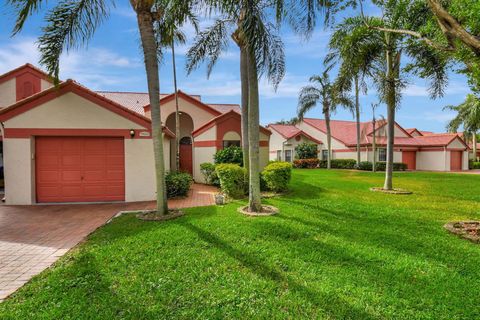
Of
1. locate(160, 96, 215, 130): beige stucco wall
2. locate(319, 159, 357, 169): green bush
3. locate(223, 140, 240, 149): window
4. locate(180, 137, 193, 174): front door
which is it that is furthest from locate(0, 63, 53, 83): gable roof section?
locate(319, 159, 357, 169): green bush

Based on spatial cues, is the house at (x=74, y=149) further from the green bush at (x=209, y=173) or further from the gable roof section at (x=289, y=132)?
the gable roof section at (x=289, y=132)

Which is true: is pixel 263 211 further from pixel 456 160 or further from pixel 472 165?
pixel 472 165

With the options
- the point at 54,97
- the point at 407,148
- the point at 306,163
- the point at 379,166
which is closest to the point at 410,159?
the point at 407,148

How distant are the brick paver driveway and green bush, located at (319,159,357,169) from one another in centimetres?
2406

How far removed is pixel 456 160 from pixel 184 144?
1332 inches

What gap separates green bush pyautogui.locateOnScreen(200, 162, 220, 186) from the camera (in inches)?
621

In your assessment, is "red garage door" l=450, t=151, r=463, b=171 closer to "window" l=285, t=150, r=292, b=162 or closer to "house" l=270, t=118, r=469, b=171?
"house" l=270, t=118, r=469, b=171

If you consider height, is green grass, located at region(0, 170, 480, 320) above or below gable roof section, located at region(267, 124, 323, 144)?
below

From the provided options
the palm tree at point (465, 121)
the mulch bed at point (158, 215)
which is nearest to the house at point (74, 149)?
the mulch bed at point (158, 215)

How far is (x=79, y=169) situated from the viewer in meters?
11.0

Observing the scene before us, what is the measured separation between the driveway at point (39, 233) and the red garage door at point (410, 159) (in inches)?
1280

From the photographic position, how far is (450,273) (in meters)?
4.68

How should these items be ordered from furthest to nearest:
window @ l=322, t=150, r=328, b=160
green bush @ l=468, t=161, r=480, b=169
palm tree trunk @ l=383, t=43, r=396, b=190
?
1. green bush @ l=468, t=161, r=480, b=169
2. window @ l=322, t=150, r=328, b=160
3. palm tree trunk @ l=383, t=43, r=396, b=190

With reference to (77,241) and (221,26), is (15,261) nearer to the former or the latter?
(77,241)
